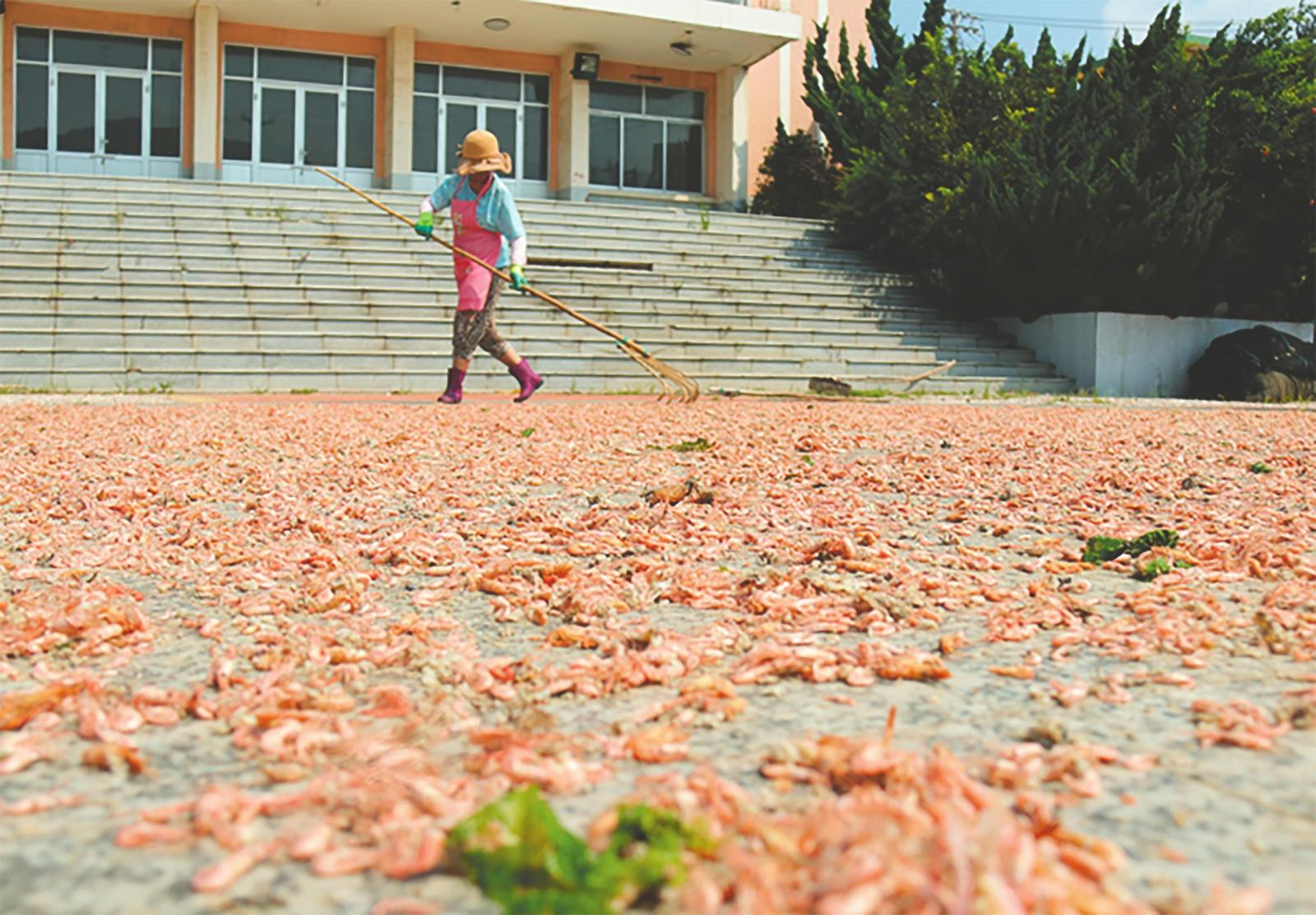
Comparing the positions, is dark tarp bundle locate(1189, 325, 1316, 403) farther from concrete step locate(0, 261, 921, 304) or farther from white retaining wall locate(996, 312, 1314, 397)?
concrete step locate(0, 261, 921, 304)

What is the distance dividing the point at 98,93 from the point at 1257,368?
23.4 meters

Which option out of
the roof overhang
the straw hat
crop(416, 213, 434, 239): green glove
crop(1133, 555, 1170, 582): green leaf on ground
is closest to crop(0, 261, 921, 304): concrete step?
the straw hat

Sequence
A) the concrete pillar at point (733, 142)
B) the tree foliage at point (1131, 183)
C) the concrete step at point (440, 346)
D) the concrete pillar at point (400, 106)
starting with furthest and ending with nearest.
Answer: the concrete pillar at point (733, 142) → the concrete pillar at point (400, 106) → the tree foliage at point (1131, 183) → the concrete step at point (440, 346)

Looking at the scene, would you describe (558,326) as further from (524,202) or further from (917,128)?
(917,128)

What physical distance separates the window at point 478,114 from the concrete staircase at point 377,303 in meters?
7.60

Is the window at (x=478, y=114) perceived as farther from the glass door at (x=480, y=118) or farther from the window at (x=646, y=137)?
the window at (x=646, y=137)

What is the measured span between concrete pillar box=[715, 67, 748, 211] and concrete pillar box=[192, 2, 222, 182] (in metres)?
11.6

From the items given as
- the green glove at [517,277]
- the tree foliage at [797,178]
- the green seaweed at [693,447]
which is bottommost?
the green seaweed at [693,447]

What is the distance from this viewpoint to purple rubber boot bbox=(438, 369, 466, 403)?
387 inches

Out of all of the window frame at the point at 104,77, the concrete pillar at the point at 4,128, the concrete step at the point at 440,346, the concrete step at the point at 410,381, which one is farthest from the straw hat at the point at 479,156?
the concrete pillar at the point at 4,128

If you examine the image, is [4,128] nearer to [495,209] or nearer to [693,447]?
[495,209]

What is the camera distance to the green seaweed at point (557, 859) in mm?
1173

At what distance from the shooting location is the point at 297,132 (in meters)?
26.3

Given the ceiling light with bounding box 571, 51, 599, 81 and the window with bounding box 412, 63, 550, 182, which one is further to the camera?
the window with bounding box 412, 63, 550, 182
